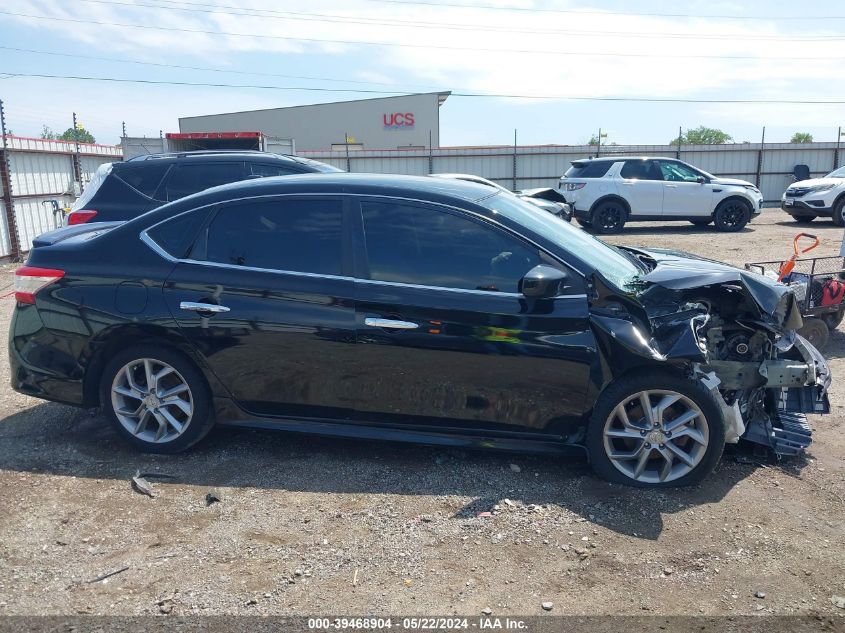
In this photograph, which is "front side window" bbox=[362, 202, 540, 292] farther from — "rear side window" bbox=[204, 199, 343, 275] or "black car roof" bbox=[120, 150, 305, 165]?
"black car roof" bbox=[120, 150, 305, 165]

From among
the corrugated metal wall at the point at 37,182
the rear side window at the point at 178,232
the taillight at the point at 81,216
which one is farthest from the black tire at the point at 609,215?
the rear side window at the point at 178,232

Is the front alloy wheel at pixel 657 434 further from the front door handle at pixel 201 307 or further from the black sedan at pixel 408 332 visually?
the front door handle at pixel 201 307

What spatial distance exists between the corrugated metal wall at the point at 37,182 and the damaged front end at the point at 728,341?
13528 mm

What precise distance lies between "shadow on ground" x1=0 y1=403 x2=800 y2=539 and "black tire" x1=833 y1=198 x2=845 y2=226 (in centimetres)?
1597

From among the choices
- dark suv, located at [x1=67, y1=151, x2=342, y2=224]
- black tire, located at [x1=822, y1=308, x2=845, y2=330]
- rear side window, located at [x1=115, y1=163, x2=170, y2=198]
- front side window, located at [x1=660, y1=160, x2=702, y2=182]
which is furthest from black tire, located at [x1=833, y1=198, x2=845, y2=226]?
rear side window, located at [x1=115, y1=163, x2=170, y2=198]

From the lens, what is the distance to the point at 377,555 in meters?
3.45

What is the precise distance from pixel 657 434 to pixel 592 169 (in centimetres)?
1397

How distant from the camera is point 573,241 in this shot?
455 cm

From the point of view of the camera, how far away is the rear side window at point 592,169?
17000 mm

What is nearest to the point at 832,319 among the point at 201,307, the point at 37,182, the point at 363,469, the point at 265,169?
the point at 363,469

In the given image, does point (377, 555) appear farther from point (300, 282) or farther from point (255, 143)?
point (255, 143)

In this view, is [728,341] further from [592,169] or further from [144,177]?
[592,169]

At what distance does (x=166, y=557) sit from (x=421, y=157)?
838 inches

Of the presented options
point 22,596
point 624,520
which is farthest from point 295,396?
point 624,520
